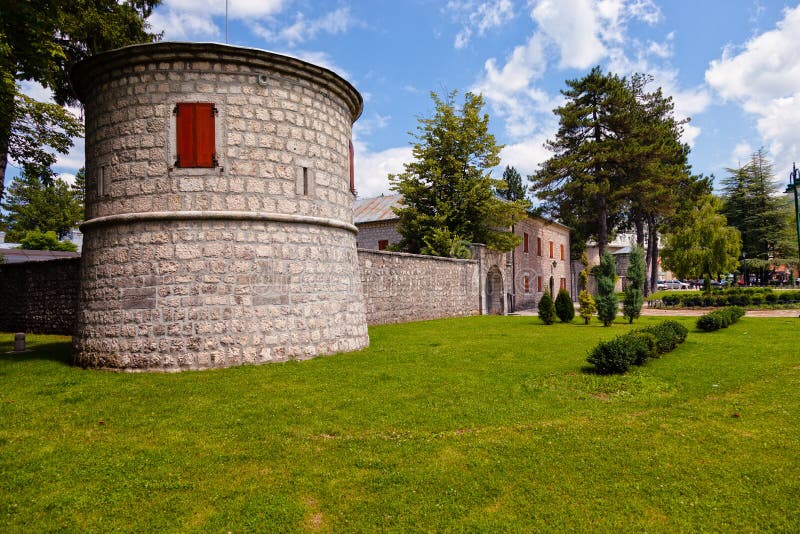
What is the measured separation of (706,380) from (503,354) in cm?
377

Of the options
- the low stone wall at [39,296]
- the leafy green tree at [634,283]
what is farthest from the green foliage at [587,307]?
the low stone wall at [39,296]

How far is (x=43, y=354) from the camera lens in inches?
417

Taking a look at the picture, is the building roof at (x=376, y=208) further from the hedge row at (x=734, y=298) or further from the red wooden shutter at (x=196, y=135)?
the red wooden shutter at (x=196, y=135)

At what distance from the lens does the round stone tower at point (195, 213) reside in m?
8.45

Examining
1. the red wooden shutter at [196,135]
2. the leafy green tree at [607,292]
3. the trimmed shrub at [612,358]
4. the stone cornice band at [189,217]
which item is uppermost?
the red wooden shutter at [196,135]

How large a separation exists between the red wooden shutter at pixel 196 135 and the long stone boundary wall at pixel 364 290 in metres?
7.82

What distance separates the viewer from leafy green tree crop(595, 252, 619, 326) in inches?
655

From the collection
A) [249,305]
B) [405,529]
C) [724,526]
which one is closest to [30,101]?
[249,305]

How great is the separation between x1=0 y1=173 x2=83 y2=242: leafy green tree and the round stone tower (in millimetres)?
46914

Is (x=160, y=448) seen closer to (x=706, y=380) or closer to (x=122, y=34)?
(x=706, y=380)

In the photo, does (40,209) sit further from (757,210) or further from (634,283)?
(757,210)

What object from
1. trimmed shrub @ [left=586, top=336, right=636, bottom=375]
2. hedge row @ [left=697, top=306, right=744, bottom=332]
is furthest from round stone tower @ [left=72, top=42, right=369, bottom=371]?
hedge row @ [left=697, top=306, right=744, bottom=332]

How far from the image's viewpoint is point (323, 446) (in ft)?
15.3

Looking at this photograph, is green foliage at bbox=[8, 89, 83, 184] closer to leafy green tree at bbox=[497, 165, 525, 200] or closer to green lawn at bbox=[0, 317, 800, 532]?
green lawn at bbox=[0, 317, 800, 532]
